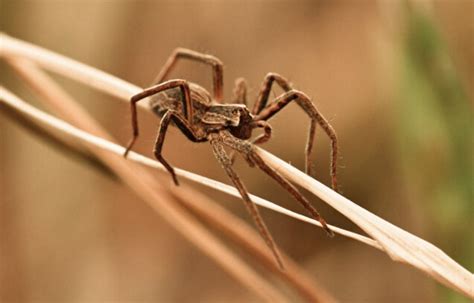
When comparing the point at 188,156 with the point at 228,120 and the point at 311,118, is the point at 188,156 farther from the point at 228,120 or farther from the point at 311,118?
the point at 311,118

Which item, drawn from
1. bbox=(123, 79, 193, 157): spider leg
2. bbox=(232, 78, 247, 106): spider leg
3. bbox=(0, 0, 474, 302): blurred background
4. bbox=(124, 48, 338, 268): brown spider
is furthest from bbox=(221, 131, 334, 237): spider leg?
bbox=(0, 0, 474, 302): blurred background

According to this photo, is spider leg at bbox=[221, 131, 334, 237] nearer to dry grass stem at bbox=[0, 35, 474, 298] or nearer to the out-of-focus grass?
dry grass stem at bbox=[0, 35, 474, 298]

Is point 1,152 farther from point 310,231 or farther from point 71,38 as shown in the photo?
point 310,231

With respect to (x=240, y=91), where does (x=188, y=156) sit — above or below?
below

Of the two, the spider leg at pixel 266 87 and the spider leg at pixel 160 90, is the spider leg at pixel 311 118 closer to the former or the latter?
the spider leg at pixel 266 87

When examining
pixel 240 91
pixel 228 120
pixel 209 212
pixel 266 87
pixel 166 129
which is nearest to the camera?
pixel 209 212

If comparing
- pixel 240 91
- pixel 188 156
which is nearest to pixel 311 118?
pixel 240 91

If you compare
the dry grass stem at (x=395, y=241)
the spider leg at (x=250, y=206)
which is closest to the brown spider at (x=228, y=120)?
the spider leg at (x=250, y=206)
